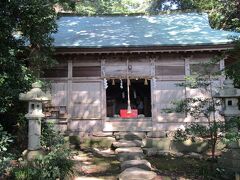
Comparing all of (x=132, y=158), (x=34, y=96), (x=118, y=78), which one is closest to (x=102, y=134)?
(x=118, y=78)

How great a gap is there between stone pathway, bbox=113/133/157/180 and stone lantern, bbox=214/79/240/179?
6.97 ft

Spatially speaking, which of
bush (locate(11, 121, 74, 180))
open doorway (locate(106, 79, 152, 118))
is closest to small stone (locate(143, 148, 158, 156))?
bush (locate(11, 121, 74, 180))

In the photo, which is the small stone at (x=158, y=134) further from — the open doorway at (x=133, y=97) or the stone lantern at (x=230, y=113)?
the open doorway at (x=133, y=97)

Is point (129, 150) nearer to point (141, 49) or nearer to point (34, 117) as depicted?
point (34, 117)

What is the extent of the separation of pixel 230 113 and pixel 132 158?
332cm

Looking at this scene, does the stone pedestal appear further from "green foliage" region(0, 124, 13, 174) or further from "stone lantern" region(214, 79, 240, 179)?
"stone lantern" region(214, 79, 240, 179)

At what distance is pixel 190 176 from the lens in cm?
839

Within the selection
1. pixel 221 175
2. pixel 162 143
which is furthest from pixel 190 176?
pixel 162 143

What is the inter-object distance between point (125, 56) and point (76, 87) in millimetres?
2557

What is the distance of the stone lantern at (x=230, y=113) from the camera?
330 inches

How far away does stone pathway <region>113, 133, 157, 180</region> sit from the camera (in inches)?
304

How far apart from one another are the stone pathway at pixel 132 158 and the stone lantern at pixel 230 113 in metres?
2.13

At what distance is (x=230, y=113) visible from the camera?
8586 millimetres

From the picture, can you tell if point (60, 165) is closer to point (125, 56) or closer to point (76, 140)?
point (76, 140)
